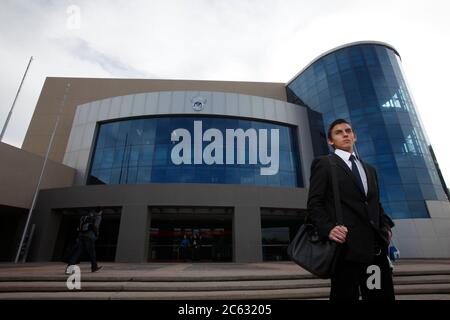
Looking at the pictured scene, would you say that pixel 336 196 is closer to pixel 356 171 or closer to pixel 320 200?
pixel 320 200

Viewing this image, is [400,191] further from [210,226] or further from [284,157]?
[210,226]

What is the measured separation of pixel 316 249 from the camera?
6.26 feet

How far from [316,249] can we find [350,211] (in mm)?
429

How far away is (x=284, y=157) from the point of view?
18.8m

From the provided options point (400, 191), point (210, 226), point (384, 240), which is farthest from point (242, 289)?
point (400, 191)

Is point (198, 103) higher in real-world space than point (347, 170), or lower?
higher

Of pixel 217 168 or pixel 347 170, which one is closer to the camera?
pixel 347 170

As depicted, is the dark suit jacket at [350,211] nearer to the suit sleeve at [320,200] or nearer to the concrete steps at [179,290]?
the suit sleeve at [320,200]

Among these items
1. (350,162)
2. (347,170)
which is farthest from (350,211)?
(350,162)

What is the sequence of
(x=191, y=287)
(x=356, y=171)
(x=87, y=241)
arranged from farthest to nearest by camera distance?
(x=87, y=241) → (x=191, y=287) → (x=356, y=171)

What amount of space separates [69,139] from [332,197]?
76.1 ft

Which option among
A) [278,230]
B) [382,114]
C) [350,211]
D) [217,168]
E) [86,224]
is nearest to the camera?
[350,211]

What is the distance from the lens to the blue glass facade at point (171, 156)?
674 inches

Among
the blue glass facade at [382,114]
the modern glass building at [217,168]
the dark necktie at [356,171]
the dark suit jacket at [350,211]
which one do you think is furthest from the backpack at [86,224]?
the blue glass facade at [382,114]
